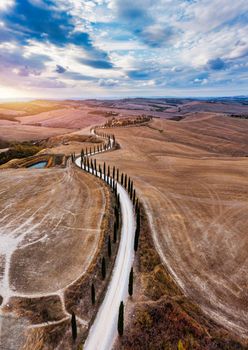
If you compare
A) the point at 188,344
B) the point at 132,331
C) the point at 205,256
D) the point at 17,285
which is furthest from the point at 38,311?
the point at 205,256

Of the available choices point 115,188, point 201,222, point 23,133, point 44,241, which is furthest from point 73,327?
point 23,133

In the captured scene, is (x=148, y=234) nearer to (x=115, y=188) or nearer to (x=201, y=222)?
(x=201, y=222)

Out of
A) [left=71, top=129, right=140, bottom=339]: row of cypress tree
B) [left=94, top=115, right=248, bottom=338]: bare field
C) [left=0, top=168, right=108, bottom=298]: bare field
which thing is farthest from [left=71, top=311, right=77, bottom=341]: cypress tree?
[left=94, top=115, right=248, bottom=338]: bare field

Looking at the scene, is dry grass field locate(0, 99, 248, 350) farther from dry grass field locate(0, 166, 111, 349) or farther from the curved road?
the curved road

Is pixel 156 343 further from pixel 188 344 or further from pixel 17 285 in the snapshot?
pixel 17 285

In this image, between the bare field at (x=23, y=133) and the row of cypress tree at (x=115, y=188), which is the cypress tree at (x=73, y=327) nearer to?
the row of cypress tree at (x=115, y=188)

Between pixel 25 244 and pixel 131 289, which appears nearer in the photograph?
pixel 131 289
